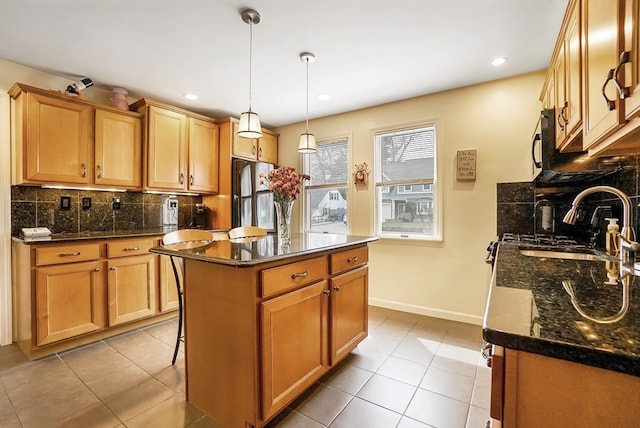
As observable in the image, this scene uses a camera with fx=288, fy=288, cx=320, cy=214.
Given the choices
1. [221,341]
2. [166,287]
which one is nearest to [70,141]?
[166,287]

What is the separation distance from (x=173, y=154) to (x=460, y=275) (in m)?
3.46

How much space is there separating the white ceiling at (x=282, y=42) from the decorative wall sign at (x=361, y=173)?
87cm

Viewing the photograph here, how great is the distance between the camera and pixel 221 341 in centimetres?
151

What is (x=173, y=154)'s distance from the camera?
10.9 feet

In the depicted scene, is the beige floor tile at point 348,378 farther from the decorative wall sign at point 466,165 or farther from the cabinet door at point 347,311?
the decorative wall sign at point 466,165

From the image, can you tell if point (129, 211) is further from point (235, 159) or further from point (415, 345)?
point (415, 345)

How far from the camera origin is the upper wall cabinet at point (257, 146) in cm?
373

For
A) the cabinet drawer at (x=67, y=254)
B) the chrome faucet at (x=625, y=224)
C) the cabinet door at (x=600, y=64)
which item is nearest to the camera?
the cabinet door at (x=600, y=64)

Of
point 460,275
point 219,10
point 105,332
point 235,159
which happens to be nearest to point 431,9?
point 219,10

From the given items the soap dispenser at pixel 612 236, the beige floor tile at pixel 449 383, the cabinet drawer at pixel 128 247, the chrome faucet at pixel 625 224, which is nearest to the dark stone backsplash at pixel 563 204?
the soap dispenser at pixel 612 236

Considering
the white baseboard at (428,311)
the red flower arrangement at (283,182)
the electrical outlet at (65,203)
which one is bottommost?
the white baseboard at (428,311)

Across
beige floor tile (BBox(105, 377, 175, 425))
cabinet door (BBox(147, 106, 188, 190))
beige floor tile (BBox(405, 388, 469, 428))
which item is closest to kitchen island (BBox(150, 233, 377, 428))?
beige floor tile (BBox(105, 377, 175, 425))

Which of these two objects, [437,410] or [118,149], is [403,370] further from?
[118,149]

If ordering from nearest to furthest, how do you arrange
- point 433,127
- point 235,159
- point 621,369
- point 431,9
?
point 621,369 → point 431,9 → point 433,127 → point 235,159
